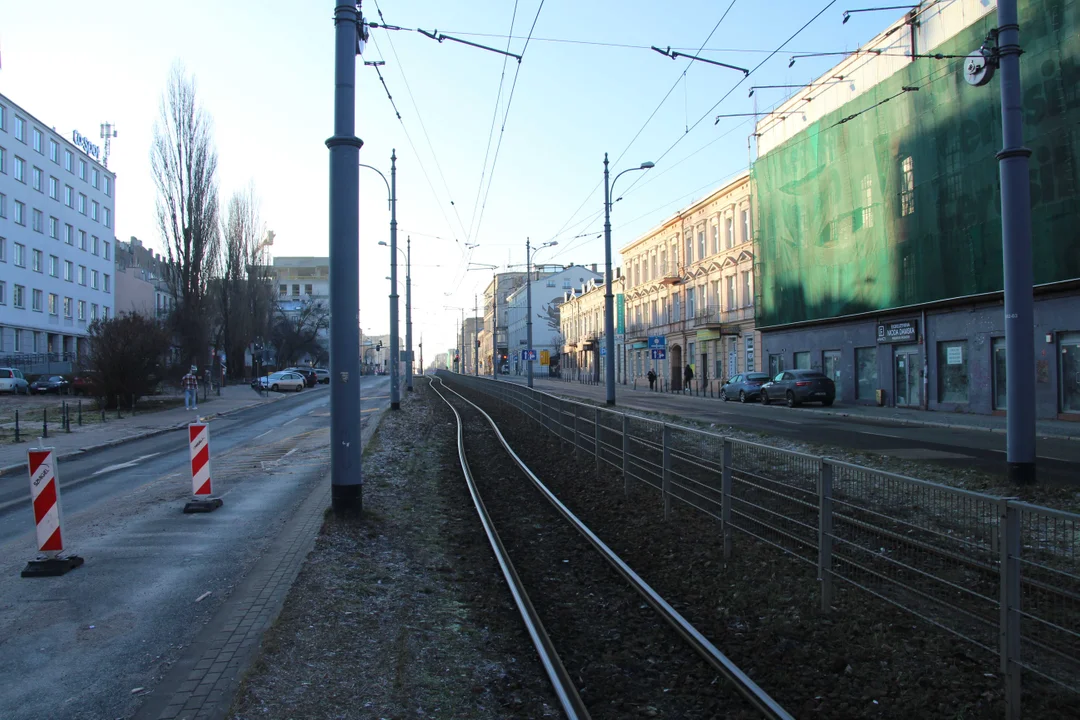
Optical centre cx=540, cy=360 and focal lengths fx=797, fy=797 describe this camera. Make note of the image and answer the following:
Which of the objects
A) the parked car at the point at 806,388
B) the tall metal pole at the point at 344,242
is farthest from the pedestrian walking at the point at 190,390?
the tall metal pole at the point at 344,242

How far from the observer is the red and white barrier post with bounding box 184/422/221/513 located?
32.5ft

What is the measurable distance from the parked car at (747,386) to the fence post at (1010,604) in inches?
1223

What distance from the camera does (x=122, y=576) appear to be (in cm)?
685

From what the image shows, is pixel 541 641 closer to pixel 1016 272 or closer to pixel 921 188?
pixel 1016 272

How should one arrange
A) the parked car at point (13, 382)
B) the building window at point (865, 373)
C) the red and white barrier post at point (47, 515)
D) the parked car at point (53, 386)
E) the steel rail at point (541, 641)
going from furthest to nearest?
the parked car at point (53, 386) < the parked car at point (13, 382) < the building window at point (865, 373) < the red and white barrier post at point (47, 515) < the steel rail at point (541, 641)

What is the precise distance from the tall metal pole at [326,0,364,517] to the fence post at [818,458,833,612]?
498 centimetres

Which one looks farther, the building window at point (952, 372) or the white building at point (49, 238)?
the white building at point (49, 238)

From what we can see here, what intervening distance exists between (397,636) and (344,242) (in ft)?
15.3

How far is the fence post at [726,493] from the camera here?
7.00 m

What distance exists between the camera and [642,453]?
401 inches

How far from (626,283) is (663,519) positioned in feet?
190

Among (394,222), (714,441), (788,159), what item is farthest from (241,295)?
(714,441)

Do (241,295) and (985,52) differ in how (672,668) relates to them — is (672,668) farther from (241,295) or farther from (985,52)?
(241,295)

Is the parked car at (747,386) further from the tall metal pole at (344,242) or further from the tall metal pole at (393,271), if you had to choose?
the tall metal pole at (344,242)
